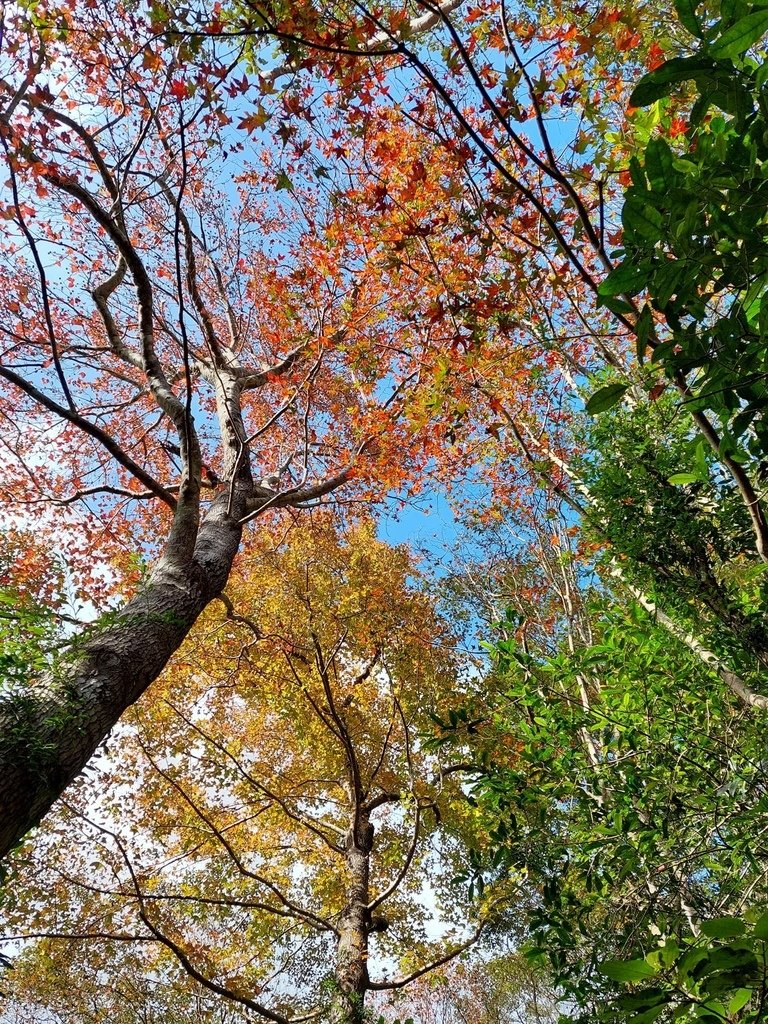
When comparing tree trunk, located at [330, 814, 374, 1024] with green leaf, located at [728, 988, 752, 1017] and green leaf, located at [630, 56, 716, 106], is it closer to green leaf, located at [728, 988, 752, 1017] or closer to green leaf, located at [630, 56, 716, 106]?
green leaf, located at [728, 988, 752, 1017]

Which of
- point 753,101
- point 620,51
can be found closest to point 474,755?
point 753,101

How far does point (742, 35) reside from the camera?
0.88 m

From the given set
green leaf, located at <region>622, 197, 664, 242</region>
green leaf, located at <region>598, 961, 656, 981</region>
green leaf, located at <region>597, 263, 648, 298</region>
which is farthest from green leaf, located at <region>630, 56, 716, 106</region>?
green leaf, located at <region>598, 961, 656, 981</region>

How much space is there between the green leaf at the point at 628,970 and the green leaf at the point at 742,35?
1441 mm

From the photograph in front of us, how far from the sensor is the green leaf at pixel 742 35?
86 centimetres

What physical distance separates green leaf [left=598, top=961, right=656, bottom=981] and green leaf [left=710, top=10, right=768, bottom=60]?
1441mm

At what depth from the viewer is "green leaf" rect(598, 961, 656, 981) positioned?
84 cm

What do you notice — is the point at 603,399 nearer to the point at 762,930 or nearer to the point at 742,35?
the point at 742,35

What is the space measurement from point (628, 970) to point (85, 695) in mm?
2669

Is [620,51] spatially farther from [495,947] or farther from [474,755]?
[495,947]

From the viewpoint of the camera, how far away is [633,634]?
3193 millimetres

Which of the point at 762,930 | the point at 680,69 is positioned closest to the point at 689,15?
the point at 680,69

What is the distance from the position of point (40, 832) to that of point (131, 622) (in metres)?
6.59

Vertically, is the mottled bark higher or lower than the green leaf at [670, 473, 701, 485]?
higher
